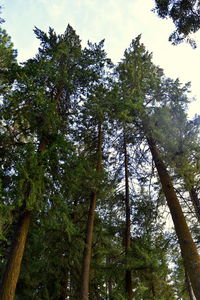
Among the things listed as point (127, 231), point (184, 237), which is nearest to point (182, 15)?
point (184, 237)

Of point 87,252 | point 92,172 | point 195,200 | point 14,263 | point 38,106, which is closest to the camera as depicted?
point 14,263

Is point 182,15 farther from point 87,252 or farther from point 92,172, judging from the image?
point 87,252

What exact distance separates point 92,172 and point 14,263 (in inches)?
160

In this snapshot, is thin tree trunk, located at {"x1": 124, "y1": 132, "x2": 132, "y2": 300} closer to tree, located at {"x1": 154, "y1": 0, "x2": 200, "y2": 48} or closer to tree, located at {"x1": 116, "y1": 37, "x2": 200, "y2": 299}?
tree, located at {"x1": 116, "y1": 37, "x2": 200, "y2": 299}

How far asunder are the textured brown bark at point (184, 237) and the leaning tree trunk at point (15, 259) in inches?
181

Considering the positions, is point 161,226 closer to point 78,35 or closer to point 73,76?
point 73,76

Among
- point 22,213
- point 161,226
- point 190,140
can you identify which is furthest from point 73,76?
point 161,226

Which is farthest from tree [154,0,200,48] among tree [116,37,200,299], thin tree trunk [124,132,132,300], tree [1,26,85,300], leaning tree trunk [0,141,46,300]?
leaning tree trunk [0,141,46,300]

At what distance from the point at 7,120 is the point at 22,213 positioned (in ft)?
10.6

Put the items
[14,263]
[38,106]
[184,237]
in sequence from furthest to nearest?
[38,106] → [184,237] → [14,263]

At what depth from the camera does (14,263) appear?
5.80m

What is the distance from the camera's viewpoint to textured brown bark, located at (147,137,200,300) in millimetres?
6070

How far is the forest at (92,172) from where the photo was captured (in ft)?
23.0

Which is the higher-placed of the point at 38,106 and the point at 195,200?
the point at 38,106
